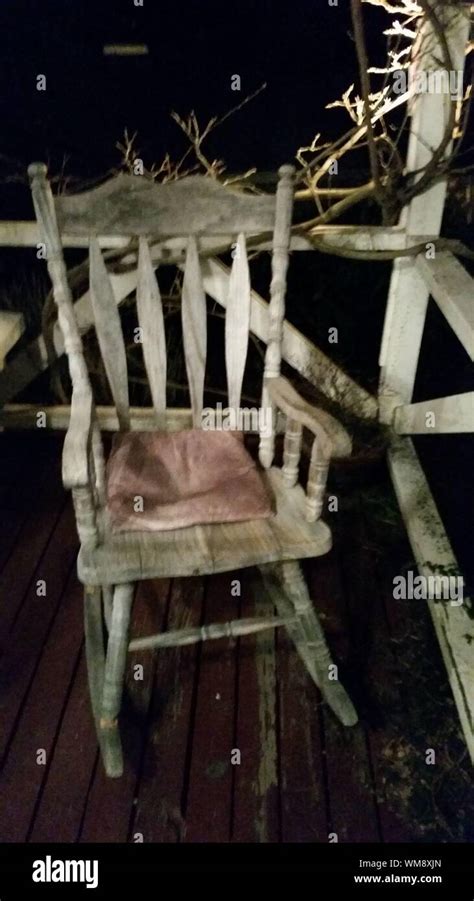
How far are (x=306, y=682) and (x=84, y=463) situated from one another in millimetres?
815

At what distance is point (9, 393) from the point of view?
216 centimetres

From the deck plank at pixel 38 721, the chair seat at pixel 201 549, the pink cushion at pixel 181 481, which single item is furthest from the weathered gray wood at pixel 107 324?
the deck plank at pixel 38 721

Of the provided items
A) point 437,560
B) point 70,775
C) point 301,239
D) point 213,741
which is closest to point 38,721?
point 70,775

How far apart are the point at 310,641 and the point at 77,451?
2.10ft

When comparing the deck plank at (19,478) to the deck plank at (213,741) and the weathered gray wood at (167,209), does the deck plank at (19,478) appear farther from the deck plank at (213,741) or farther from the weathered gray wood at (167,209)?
the weathered gray wood at (167,209)

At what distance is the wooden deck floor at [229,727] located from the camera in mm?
1385

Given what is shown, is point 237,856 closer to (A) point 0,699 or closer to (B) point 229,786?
(B) point 229,786

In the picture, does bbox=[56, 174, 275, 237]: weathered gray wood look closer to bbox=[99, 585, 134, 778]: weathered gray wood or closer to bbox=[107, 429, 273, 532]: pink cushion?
bbox=[107, 429, 273, 532]: pink cushion

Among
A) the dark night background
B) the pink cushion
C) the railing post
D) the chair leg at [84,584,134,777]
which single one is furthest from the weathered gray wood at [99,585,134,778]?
the dark night background

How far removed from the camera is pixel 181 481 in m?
1.43

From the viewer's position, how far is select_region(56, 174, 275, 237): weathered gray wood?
1.36m

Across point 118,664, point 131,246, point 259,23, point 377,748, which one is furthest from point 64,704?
point 259,23

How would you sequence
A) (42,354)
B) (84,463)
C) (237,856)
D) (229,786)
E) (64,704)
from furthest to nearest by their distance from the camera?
(42,354) → (64,704) → (229,786) → (237,856) → (84,463)

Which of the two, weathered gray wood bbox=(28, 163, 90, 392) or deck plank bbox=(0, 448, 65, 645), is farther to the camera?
deck plank bbox=(0, 448, 65, 645)
